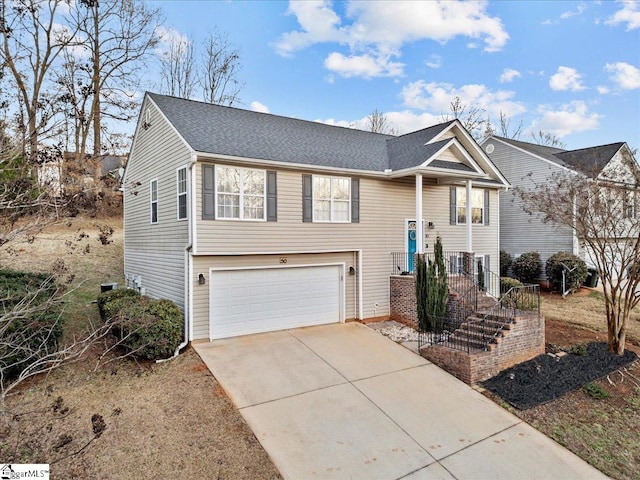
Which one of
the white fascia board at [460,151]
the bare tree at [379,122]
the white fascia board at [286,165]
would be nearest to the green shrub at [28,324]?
the white fascia board at [286,165]

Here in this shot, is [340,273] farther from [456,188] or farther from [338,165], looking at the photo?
[456,188]

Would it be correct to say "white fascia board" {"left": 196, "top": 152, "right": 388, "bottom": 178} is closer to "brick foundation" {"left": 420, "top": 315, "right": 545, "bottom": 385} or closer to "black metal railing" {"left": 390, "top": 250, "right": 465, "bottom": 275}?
"black metal railing" {"left": 390, "top": 250, "right": 465, "bottom": 275}

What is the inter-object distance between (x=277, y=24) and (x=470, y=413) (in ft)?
53.1

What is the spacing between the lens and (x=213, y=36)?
2634 cm

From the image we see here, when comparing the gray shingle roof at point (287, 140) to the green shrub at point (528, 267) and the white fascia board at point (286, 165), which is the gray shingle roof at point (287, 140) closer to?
the white fascia board at point (286, 165)

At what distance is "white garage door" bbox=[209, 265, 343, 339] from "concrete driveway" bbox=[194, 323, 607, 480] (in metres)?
0.75

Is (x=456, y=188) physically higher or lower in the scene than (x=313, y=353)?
higher

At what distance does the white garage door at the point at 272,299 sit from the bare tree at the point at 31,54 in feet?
17.8

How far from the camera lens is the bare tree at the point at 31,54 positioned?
4.71 meters

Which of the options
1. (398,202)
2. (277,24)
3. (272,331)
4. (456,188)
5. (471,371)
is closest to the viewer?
(471,371)

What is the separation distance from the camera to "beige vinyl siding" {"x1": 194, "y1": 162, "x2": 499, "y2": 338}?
31.2 ft

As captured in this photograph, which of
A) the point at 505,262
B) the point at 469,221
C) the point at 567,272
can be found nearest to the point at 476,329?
the point at 469,221

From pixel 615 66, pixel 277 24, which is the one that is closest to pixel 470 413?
pixel 277 24

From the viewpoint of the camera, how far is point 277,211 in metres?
10.4
